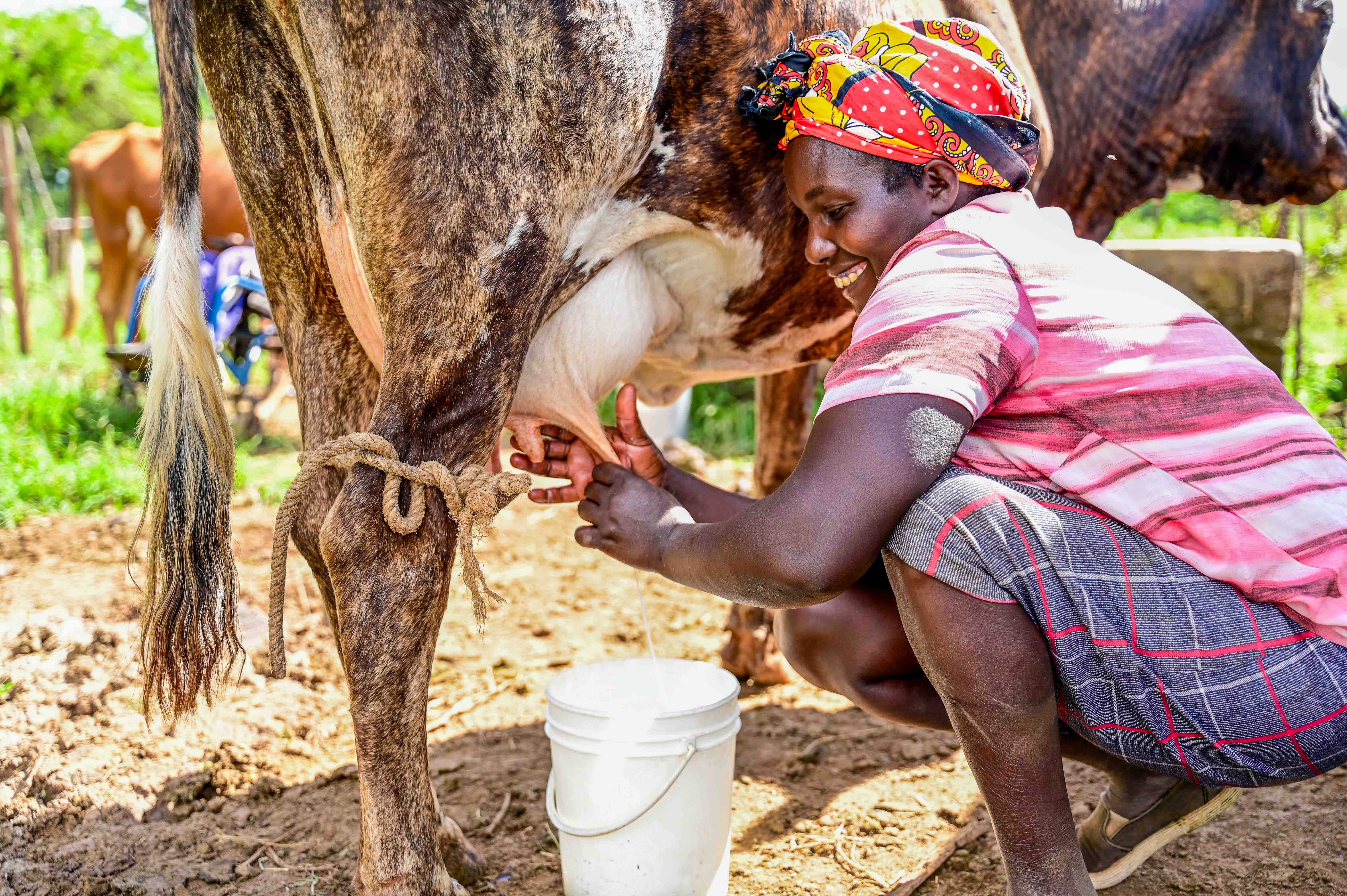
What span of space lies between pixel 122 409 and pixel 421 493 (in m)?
5.60

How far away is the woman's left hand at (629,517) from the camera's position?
176cm

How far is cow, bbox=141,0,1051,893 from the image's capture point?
1739 millimetres

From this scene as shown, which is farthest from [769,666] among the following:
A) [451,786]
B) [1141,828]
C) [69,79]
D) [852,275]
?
[69,79]

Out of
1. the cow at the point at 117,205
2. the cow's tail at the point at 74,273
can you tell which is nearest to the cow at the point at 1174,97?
the cow at the point at 117,205

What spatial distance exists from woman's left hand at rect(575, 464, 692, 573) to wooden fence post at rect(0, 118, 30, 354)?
7924 millimetres

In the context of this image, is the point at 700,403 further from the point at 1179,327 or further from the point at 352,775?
the point at 1179,327

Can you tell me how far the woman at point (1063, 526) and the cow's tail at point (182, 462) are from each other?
102 cm

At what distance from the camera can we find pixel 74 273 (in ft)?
30.2

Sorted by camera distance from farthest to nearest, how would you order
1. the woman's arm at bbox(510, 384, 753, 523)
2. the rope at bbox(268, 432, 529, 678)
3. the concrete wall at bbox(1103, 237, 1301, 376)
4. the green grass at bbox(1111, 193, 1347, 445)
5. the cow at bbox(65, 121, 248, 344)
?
1. the cow at bbox(65, 121, 248, 344)
2. the green grass at bbox(1111, 193, 1347, 445)
3. the concrete wall at bbox(1103, 237, 1301, 376)
4. the woman's arm at bbox(510, 384, 753, 523)
5. the rope at bbox(268, 432, 529, 678)

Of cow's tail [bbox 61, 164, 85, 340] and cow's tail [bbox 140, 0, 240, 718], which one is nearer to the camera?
cow's tail [bbox 140, 0, 240, 718]

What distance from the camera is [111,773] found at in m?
2.45

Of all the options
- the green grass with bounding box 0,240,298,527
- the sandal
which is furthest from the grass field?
the sandal

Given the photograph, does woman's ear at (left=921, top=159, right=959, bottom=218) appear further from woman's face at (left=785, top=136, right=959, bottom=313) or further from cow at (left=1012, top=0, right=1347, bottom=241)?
cow at (left=1012, top=0, right=1347, bottom=241)

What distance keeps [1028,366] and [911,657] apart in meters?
0.58
